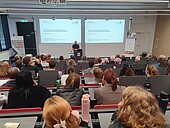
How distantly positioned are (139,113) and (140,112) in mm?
10

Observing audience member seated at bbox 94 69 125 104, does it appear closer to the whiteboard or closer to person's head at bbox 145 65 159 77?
person's head at bbox 145 65 159 77

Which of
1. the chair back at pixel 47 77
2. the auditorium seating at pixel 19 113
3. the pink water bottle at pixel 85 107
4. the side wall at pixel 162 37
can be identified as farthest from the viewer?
the side wall at pixel 162 37

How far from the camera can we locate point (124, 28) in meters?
9.36

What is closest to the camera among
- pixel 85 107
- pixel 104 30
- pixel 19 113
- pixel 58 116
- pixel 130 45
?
pixel 58 116

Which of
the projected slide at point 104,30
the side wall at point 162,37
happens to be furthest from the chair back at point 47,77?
the side wall at point 162,37

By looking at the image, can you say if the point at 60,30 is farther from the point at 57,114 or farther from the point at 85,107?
the point at 57,114

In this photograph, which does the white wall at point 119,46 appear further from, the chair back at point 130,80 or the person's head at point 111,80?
the person's head at point 111,80

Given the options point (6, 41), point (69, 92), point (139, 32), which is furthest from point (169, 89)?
point (6, 41)

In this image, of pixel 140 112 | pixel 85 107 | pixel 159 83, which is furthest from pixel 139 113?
pixel 159 83

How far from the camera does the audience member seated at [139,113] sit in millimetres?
1062

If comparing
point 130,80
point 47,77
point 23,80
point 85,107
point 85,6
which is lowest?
point 47,77

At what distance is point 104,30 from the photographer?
918 centimetres

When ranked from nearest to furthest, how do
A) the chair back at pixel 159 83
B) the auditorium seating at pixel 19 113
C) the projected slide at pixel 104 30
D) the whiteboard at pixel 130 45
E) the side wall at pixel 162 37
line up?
1. the auditorium seating at pixel 19 113
2. the chair back at pixel 159 83
3. the side wall at pixel 162 37
4. the projected slide at pixel 104 30
5. the whiteboard at pixel 130 45

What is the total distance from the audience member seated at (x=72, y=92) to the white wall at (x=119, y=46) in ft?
24.0
